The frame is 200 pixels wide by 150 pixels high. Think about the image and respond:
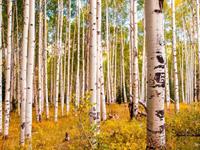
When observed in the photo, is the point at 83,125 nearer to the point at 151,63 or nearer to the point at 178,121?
the point at 151,63

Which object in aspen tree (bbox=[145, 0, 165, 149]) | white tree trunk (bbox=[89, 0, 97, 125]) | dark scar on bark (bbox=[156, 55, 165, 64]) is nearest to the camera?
aspen tree (bbox=[145, 0, 165, 149])

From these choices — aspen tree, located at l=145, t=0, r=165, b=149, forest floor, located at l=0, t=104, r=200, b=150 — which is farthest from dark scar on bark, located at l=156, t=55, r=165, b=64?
forest floor, located at l=0, t=104, r=200, b=150

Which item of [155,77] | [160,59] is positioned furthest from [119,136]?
[160,59]

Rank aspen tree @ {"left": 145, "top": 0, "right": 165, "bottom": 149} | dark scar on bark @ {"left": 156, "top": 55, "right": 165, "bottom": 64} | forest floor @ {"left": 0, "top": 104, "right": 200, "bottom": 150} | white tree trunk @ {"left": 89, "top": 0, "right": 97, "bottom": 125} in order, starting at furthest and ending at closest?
white tree trunk @ {"left": 89, "top": 0, "right": 97, "bottom": 125} → forest floor @ {"left": 0, "top": 104, "right": 200, "bottom": 150} → dark scar on bark @ {"left": 156, "top": 55, "right": 165, "bottom": 64} → aspen tree @ {"left": 145, "top": 0, "right": 165, "bottom": 149}

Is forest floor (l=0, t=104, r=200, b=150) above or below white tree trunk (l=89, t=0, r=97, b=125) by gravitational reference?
below

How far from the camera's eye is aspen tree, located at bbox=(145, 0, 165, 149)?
16.6ft

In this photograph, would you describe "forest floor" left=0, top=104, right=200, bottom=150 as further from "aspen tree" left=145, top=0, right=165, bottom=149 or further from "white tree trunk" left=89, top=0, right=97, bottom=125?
"aspen tree" left=145, top=0, right=165, bottom=149

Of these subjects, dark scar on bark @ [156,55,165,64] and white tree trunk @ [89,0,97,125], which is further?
white tree trunk @ [89,0,97,125]

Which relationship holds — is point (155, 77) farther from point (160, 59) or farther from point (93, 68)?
point (93, 68)

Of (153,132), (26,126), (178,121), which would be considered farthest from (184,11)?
(153,132)

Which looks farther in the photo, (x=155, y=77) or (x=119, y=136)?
(x=119, y=136)

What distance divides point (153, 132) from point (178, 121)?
4305mm

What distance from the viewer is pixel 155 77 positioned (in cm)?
516

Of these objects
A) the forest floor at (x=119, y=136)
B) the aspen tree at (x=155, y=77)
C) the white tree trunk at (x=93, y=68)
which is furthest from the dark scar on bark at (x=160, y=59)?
the white tree trunk at (x=93, y=68)
